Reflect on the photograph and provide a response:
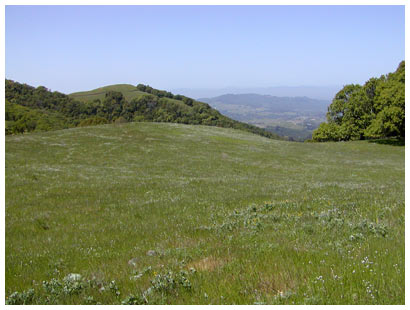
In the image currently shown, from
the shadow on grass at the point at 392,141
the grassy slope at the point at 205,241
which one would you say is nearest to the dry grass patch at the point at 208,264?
the grassy slope at the point at 205,241

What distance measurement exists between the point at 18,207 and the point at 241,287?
14.7 metres

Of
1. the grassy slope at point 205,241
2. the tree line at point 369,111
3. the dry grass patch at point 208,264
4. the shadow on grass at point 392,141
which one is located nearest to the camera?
the grassy slope at point 205,241

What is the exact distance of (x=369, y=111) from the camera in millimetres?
65625

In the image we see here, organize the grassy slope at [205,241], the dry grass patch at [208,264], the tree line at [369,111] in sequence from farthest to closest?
the tree line at [369,111] < the dry grass patch at [208,264] < the grassy slope at [205,241]

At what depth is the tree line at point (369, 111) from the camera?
57.0 metres

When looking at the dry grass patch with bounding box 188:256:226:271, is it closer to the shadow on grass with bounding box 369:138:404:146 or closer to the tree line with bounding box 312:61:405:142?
the tree line with bounding box 312:61:405:142

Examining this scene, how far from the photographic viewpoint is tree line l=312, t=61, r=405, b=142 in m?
57.0

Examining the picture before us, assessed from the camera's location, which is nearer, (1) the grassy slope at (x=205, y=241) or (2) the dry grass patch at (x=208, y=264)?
(1) the grassy slope at (x=205, y=241)

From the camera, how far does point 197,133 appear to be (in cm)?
6756

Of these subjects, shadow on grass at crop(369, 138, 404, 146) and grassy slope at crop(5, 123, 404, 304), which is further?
shadow on grass at crop(369, 138, 404, 146)

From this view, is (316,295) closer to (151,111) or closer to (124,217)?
(124,217)

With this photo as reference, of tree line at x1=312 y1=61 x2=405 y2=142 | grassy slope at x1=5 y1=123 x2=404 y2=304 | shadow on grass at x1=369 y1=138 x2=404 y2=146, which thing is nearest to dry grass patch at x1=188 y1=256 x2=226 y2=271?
grassy slope at x1=5 y1=123 x2=404 y2=304

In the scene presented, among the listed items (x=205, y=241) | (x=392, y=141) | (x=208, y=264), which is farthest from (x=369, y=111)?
(x=208, y=264)

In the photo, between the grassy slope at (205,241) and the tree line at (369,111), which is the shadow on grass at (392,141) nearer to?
the tree line at (369,111)
